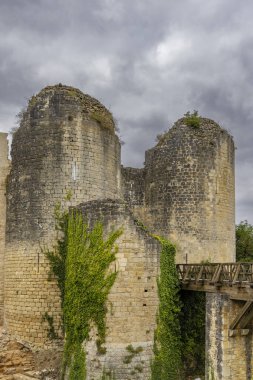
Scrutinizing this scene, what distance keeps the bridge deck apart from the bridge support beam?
0.34m

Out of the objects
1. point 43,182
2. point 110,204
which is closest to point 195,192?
point 110,204

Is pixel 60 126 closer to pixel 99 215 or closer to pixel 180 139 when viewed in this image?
pixel 99 215

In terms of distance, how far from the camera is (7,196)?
20.4 metres

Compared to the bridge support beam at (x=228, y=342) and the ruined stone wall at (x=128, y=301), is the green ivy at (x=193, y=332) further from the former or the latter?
the ruined stone wall at (x=128, y=301)

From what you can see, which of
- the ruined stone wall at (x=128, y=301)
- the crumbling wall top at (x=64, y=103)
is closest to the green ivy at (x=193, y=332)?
the ruined stone wall at (x=128, y=301)

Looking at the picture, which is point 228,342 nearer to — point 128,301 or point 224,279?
point 224,279

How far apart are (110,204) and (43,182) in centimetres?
389

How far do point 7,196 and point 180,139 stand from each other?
8415 millimetres

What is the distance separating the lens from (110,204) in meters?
16.2

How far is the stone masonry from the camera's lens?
621 inches

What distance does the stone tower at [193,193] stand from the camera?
21.9 m

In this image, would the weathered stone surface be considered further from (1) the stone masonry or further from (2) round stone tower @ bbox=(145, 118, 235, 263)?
(2) round stone tower @ bbox=(145, 118, 235, 263)

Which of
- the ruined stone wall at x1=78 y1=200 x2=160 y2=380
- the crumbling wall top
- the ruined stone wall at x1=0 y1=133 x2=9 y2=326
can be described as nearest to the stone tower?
the crumbling wall top

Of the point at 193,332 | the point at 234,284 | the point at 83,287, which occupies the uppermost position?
the point at 234,284
